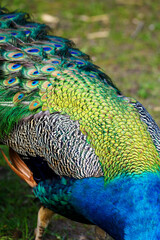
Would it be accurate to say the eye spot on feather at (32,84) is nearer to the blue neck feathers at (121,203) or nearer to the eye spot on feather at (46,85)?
the eye spot on feather at (46,85)

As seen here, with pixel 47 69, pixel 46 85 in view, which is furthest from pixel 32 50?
pixel 46 85

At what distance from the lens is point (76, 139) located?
97.3 inches

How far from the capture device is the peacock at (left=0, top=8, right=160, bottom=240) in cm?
222

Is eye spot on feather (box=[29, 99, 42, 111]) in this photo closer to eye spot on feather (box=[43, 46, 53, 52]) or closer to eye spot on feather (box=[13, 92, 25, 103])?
eye spot on feather (box=[13, 92, 25, 103])

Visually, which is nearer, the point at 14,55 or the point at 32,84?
the point at 32,84

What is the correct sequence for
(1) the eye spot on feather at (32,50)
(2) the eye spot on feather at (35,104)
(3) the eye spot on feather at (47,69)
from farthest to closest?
(1) the eye spot on feather at (32,50) → (3) the eye spot on feather at (47,69) → (2) the eye spot on feather at (35,104)

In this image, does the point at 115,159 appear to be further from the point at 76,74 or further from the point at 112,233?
the point at 76,74

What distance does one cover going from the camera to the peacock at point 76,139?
222 centimetres

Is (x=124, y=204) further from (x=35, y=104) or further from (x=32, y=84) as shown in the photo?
(x=32, y=84)

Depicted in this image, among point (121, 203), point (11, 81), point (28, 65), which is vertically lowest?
point (121, 203)

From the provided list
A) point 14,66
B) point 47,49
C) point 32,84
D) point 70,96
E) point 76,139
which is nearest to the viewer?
point 76,139

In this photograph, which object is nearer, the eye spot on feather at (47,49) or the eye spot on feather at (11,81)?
the eye spot on feather at (11,81)

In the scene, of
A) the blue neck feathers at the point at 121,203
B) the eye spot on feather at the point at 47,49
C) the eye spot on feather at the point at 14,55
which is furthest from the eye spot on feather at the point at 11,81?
the blue neck feathers at the point at 121,203

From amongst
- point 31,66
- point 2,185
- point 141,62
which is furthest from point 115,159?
point 141,62
